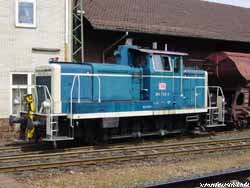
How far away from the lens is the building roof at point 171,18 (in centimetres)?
2014

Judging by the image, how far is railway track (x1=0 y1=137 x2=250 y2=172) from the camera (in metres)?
10.8

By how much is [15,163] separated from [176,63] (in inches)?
282

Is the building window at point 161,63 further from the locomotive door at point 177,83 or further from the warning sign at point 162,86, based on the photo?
the warning sign at point 162,86

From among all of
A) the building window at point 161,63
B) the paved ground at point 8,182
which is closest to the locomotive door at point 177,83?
the building window at point 161,63

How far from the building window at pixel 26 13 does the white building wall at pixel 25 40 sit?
16 cm

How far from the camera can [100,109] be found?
13688mm

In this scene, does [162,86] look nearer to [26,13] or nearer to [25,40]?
[25,40]

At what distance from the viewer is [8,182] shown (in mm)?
9117

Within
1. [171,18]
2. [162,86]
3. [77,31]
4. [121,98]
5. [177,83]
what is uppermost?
[171,18]

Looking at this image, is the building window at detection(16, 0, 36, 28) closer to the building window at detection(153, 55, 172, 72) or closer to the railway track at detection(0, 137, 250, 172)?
the building window at detection(153, 55, 172, 72)

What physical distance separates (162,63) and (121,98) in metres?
2.02

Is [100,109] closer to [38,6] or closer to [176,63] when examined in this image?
[176,63]

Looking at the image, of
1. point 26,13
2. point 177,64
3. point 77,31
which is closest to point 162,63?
point 177,64

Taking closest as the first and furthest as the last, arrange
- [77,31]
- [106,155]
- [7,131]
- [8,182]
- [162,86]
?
[8,182], [106,155], [162,86], [7,131], [77,31]
